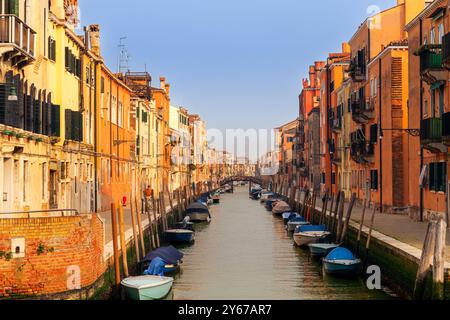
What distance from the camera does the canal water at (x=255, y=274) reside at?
21.0 meters

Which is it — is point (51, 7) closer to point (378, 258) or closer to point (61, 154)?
point (61, 154)

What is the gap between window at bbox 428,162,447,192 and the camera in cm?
2707

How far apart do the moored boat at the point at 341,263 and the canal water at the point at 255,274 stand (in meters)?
0.30

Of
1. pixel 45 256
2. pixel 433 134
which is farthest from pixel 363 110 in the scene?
pixel 45 256

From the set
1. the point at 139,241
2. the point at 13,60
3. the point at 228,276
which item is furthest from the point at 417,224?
the point at 13,60

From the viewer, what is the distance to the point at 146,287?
1784cm

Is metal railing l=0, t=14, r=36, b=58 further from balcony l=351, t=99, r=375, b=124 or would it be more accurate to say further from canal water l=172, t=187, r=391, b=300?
balcony l=351, t=99, r=375, b=124

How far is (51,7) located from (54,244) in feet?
51.2

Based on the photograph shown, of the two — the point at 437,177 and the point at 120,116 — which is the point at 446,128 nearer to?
the point at 437,177

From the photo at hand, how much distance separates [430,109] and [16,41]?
1767cm

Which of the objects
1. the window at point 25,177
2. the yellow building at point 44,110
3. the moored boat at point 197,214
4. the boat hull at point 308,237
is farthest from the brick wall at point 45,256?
the moored boat at point 197,214

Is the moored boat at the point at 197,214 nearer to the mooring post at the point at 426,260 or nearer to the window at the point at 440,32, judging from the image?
the window at the point at 440,32
